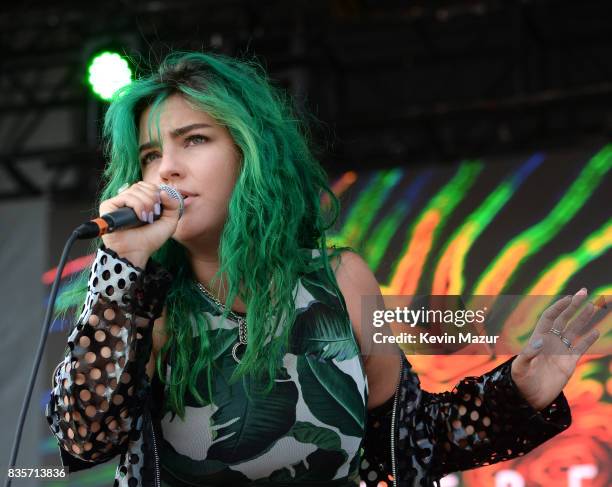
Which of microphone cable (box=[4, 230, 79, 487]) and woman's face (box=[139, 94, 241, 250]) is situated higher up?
woman's face (box=[139, 94, 241, 250])

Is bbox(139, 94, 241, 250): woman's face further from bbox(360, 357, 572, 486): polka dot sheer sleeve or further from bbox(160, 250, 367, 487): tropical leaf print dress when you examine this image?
bbox(360, 357, 572, 486): polka dot sheer sleeve

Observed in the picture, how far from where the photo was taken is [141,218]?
123 centimetres

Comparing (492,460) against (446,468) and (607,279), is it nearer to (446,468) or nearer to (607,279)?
(446,468)

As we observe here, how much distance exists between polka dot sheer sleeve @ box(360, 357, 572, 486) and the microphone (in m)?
0.48

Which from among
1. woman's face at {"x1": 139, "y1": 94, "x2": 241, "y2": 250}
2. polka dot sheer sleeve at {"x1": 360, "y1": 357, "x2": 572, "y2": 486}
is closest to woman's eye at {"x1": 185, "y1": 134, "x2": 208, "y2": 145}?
woman's face at {"x1": 139, "y1": 94, "x2": 241, "y2": 250}

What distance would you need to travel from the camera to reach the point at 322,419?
4.40ft

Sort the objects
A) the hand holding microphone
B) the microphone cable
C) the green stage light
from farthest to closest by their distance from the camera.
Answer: the green stage light → the hand holding microphone → the microphone cable

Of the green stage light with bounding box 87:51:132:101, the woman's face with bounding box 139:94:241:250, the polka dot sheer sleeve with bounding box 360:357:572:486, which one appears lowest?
the polka dot sheer sleeve with bounding box 360:357:572:486

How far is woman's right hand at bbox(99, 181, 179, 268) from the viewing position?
124 centimetres

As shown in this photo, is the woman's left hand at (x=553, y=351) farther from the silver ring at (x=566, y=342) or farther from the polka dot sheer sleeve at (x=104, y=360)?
the polka dot sheer sleeve at (x=104, y=360)

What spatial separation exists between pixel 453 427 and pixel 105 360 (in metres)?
0.53

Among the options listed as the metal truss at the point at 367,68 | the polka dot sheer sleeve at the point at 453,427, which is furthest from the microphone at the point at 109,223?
the metal truss at the point at 367,68

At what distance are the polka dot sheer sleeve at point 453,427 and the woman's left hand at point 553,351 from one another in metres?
0.02

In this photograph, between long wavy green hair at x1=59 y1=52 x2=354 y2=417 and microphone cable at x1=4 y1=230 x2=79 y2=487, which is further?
long wavy green hair at x1=59 y1=52 x2=354 y2=417
